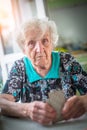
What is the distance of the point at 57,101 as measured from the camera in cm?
116

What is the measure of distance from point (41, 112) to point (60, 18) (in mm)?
417

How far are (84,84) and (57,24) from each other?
292 millimetres

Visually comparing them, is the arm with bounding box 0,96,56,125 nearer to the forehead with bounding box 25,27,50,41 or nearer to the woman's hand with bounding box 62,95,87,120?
the woman's hand with bounding box 62,95,87,120

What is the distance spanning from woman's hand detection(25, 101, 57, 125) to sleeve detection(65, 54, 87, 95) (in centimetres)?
17

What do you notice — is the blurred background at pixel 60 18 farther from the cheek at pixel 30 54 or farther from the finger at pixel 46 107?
the finger at pixel 46 107

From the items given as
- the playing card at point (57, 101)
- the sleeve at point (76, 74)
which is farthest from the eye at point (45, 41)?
the playing card at point (57, 101)

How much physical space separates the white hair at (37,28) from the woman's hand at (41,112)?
270 mm

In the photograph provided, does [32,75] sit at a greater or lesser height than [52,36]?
lesser

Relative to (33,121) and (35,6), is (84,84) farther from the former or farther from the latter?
(35,6)

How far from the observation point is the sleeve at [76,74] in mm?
1256

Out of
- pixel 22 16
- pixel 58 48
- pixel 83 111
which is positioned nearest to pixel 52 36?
pixel 58 48

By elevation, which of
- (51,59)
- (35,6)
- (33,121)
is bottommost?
(33,121)

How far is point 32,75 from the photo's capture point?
1271 mm

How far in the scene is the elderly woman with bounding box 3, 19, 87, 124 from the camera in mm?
1248
